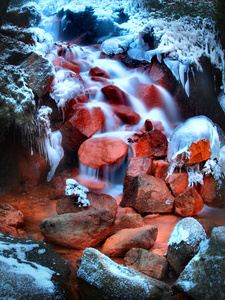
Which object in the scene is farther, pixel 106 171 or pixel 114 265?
pixel 106 171

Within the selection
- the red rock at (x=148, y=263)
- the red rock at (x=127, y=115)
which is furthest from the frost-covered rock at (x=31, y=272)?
the red rock at (x=127, y=115)

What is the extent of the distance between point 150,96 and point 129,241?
376 cm

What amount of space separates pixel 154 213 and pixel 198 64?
359 cm

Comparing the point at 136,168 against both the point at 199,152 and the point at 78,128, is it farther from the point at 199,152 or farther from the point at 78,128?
the point at 78,128

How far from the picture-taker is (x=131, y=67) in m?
6.96

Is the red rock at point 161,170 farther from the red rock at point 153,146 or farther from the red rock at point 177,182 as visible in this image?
the red rock at point 153,146

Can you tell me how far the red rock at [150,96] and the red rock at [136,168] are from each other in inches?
70.7

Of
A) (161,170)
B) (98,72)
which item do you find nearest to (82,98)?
(98,72)

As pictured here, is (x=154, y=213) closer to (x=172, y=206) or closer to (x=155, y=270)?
(x=172, y=206)

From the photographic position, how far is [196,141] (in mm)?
4336

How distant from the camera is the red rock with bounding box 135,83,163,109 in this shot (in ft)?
19.0

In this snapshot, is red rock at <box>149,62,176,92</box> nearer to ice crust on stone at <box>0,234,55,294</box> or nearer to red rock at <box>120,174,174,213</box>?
red rock at <box>120,174,174,213</box>

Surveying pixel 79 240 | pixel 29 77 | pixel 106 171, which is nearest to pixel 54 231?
pixel 79 240

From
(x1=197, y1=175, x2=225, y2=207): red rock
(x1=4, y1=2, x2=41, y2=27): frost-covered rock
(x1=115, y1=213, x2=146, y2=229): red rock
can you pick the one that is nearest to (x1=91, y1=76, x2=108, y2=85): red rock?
(x1=4, y1=2, x2=41, y2=27): frost-covered rock
